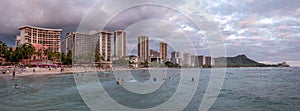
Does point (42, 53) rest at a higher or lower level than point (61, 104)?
higher

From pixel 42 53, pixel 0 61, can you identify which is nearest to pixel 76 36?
pixel 42 53

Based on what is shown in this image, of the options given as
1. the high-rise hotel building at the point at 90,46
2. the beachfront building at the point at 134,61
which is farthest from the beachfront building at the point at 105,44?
the beachfront building at the point at 134,61

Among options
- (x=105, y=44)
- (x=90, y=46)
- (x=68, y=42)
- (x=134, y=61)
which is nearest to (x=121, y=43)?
(x=90, y=46)

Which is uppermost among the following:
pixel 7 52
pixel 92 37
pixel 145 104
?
pixel 92 37

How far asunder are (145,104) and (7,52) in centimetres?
7673

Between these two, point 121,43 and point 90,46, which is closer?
point 121,43

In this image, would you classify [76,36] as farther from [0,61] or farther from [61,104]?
[61,104]

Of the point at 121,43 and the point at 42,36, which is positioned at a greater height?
the point at 42,36

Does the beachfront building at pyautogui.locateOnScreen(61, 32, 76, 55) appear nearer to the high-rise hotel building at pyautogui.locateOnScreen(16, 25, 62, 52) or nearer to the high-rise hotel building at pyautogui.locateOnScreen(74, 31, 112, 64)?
the high-rise hotel building at pyautogui.locateOnScreen(74, 31, 112, 64)

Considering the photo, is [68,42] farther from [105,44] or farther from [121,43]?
[121,43]

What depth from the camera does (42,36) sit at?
6265 inches

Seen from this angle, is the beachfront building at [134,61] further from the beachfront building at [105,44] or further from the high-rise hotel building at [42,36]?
the high-rise hotel building at [42,36]

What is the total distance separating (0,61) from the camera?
80.8 metres

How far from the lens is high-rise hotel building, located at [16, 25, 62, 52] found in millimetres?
147750
